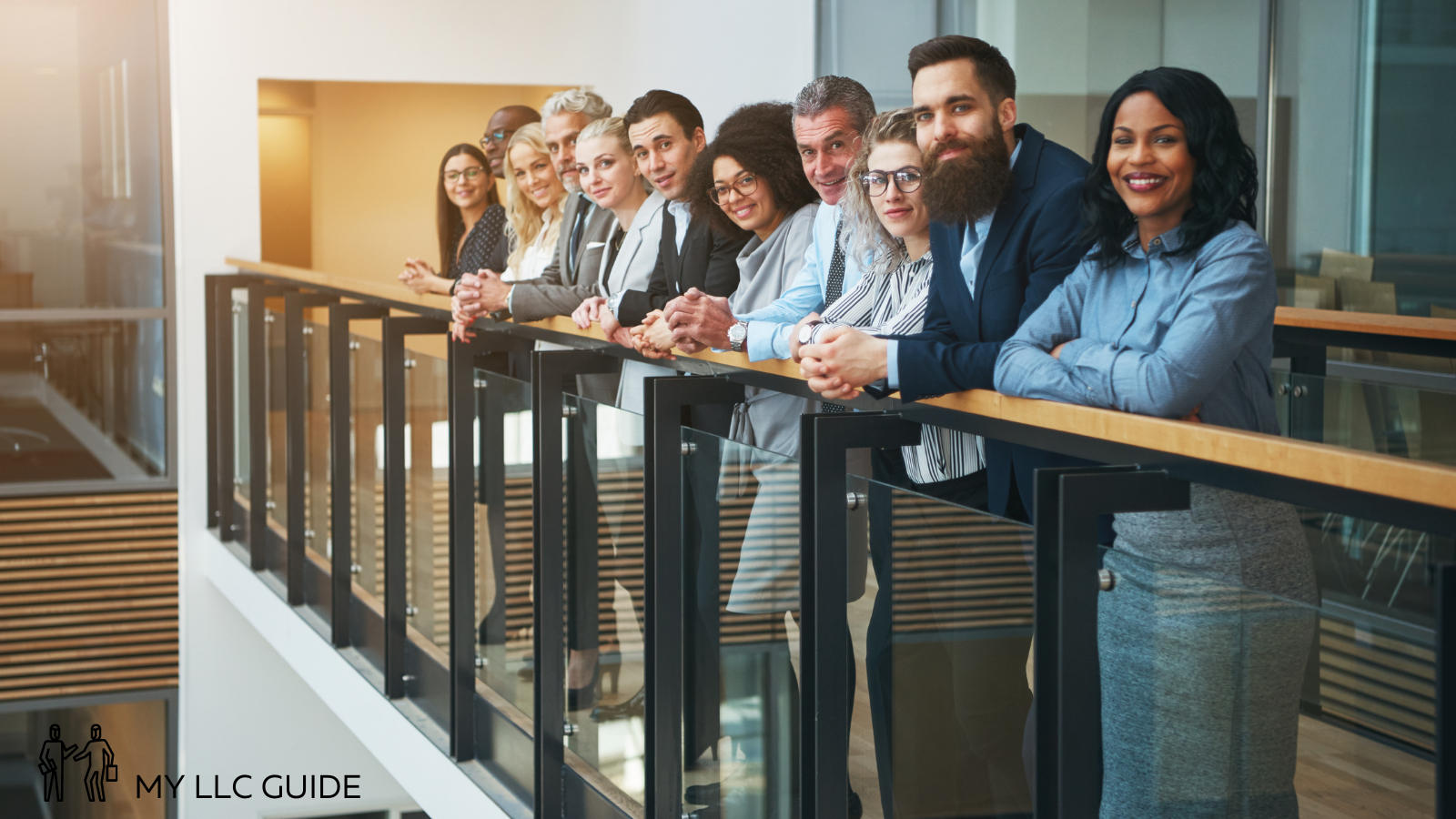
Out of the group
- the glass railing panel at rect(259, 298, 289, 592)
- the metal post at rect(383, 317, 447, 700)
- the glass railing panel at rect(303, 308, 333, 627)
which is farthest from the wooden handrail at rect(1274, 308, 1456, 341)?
the glass railing panel at rect(259, 298, 289, 592)

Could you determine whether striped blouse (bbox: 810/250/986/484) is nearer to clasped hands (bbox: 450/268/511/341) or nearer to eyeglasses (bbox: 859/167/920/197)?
eyeglasses (bbox: 859/167/920/197)

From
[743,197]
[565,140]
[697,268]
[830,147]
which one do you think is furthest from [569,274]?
[830,147]

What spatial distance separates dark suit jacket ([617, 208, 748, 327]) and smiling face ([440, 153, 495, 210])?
6.93ft

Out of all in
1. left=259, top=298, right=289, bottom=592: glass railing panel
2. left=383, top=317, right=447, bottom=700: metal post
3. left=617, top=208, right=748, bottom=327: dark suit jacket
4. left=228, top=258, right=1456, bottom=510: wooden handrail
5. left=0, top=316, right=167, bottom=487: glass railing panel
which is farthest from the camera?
left=0, top=316, right=167, bottom=487: glass railing panel

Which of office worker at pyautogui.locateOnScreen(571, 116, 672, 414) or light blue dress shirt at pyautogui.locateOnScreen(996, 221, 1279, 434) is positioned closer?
light blue dress shirt at pyautogui.locateOnScreen(996, 221, 1279, 434)

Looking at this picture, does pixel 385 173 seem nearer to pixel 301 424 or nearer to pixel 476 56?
pixel 476 56

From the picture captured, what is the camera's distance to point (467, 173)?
5.63 metres

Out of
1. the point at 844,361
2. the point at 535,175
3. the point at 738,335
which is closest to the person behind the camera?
the point at 844,361

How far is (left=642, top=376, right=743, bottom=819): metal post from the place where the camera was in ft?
9.27

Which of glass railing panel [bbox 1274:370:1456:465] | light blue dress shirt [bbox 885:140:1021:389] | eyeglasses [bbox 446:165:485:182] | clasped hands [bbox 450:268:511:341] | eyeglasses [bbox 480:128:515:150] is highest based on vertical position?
eyeglasses [bbox 480:128:515:150]

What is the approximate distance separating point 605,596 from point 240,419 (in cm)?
440

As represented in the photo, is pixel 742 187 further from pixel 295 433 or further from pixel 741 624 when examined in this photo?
pixel 295 433

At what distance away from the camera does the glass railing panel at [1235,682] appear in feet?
4.36

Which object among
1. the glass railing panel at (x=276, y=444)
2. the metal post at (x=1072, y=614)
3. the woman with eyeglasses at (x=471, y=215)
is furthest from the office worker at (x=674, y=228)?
the glass railing panel at (x=276, y=444)
